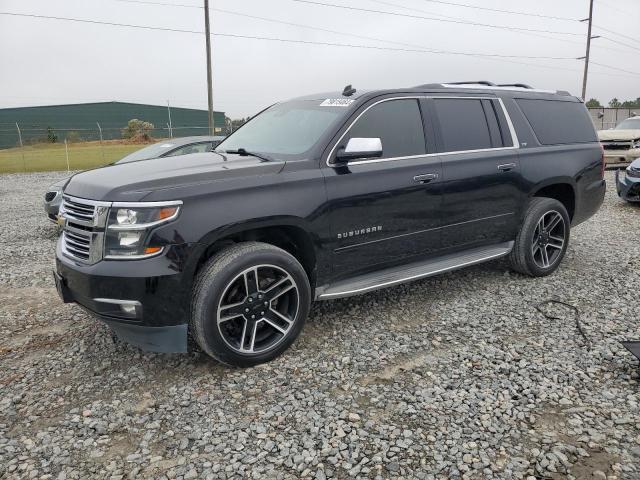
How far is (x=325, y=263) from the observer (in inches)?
149

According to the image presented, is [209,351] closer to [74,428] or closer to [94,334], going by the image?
[74,428]

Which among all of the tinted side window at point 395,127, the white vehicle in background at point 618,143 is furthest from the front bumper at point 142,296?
the white vehicle in background at point 618,143

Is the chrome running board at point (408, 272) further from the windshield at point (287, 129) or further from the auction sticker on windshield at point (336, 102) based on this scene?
the auction sticker on windshield at point (336, 102)

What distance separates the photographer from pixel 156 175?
335 cm


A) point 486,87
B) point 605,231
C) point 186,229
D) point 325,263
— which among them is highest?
point 486,87

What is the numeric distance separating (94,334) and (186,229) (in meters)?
1.62

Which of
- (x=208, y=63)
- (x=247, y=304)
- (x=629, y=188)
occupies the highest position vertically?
(x=208, y=63)

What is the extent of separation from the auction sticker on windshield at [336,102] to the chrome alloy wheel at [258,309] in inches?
59.8

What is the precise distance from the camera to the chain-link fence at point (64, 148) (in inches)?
971

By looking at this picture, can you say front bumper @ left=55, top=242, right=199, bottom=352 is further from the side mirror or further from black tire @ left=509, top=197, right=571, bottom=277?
black tire @ left=509, top=197, right=571, bottom=277

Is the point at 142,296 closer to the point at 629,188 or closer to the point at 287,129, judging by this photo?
the point at 287,129

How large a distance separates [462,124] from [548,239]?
1731 mm

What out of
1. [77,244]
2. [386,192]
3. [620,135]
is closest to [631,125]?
[620,135]

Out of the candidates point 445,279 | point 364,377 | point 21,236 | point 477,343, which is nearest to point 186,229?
point 364,377
